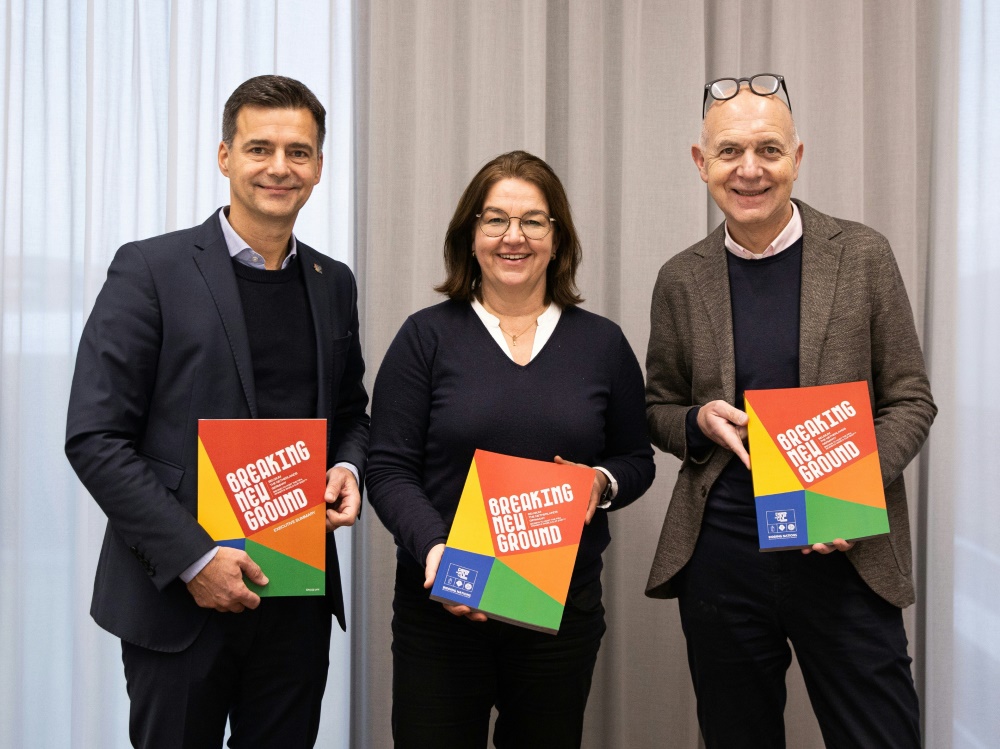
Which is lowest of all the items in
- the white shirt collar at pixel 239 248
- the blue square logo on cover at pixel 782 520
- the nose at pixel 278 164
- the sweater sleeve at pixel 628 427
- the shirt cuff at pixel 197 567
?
the shirt cuff at pixel 197 567

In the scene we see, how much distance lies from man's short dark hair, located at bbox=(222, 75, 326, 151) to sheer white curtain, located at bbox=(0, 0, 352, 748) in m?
0.94

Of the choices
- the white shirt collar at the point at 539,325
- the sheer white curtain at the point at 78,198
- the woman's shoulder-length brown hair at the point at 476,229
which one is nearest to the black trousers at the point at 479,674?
the white shirt collar at the point at 539,325

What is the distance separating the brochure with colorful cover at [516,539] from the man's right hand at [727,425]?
1.00ft

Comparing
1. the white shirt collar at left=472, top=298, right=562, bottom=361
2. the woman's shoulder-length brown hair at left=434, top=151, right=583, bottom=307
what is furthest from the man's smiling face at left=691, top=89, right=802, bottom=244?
the white shirt collar at left=472, top=298, right=562, bottom=361

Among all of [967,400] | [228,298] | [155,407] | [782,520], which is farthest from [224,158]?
[967,400]

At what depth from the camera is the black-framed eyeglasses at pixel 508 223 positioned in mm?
1873

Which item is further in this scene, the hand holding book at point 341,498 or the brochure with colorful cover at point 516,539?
the hand holding book at point 341,498

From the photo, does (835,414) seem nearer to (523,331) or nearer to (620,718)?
(523,331)

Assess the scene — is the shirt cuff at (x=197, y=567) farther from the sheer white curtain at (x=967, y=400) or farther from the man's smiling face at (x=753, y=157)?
the sheer white curtain at (x=967, y=400)

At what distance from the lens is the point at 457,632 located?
1.83 meters

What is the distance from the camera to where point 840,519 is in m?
1.66

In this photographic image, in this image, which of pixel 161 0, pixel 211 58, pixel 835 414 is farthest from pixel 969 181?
pixel 161 0

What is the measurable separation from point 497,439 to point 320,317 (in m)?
0.46

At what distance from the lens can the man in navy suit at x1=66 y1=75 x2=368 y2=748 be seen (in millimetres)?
1599
